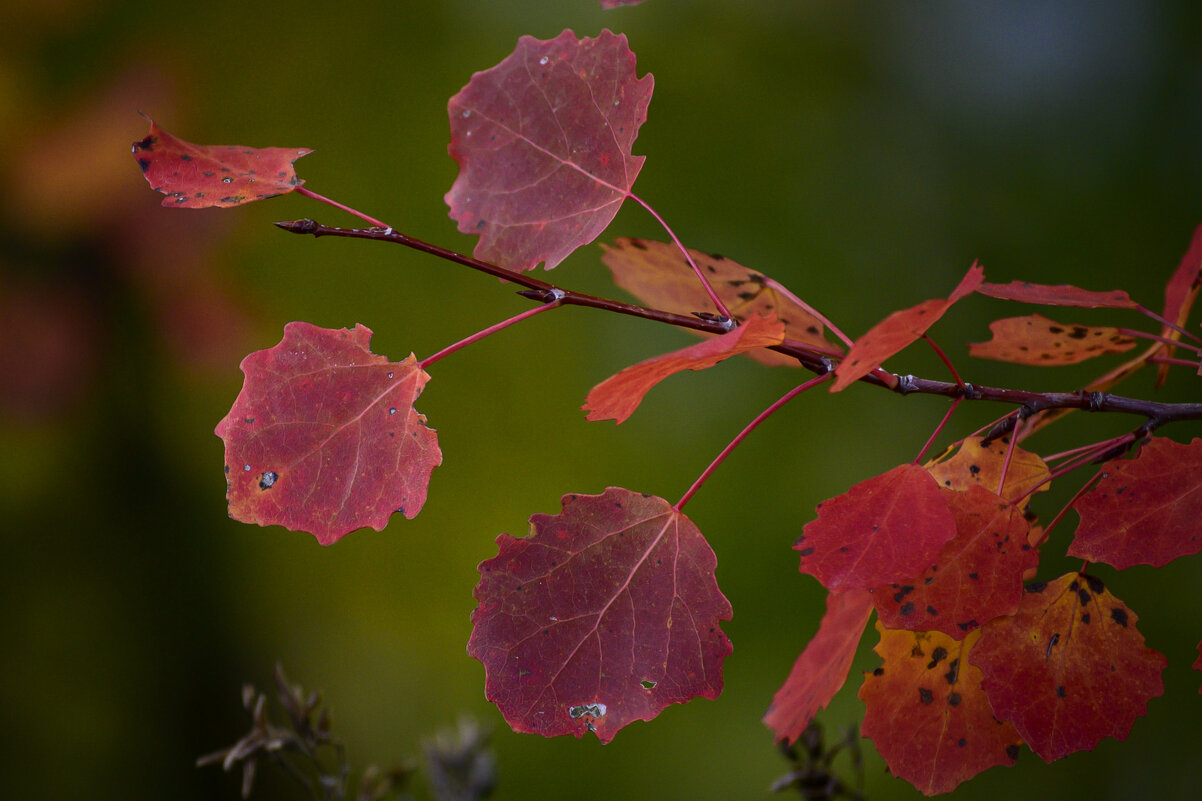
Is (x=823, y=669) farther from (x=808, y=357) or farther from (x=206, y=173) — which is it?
(x=206, y=173)

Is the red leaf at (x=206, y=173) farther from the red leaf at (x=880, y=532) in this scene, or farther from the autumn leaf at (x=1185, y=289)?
the autumn leaf at (x=1185, y=289)

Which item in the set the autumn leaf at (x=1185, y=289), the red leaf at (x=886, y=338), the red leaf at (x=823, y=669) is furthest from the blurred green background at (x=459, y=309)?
the red leaf at (x=886, y=338)

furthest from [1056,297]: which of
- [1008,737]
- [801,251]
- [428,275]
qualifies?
[428,275]

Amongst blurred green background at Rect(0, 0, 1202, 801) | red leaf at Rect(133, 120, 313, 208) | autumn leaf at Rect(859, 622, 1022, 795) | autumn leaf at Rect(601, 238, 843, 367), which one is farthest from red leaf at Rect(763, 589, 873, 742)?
blurred green background at Rect(0, 0, 1202, 801)

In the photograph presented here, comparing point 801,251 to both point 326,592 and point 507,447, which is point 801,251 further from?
point 326,592

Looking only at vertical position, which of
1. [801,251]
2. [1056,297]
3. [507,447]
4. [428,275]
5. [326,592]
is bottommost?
[326,592]

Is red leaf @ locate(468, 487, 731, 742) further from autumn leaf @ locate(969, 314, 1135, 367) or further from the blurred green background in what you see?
the blurred green background
